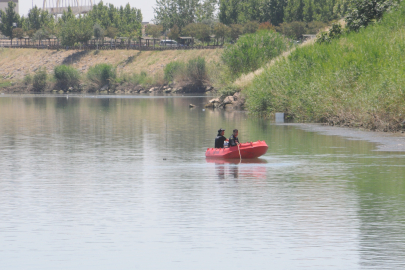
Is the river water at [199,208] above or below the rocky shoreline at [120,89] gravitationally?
below

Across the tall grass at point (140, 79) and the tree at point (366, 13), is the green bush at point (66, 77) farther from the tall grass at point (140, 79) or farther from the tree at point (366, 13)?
the tree at point (366, 13)

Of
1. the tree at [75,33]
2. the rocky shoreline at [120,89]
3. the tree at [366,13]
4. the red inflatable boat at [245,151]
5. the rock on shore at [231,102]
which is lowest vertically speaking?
the red inflatable boat at [245,151]

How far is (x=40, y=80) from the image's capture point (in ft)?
531

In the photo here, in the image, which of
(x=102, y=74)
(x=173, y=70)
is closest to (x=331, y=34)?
(x=173, y=70)

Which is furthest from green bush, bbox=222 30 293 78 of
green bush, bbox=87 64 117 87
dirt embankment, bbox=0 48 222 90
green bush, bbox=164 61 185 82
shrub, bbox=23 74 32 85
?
shrub, bbox=23 74 32 85

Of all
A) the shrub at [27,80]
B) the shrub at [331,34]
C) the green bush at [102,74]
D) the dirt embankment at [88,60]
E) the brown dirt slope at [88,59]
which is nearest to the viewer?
the shrub at [331,34]

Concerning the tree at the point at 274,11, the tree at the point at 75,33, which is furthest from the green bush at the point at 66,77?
the tree at the point at 274,11

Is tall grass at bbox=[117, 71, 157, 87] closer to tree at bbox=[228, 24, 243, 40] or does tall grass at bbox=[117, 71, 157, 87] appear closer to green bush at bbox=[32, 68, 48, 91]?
green bush at bbox=[32, 68, 48, 91]

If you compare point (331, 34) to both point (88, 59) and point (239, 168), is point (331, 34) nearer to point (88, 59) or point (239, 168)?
point (239, 168)

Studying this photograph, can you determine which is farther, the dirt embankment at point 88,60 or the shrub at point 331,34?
the dirt embankment at point 88,60

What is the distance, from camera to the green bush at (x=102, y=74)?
156m

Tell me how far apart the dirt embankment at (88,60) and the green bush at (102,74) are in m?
4.13

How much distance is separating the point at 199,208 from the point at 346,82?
32.4 metres

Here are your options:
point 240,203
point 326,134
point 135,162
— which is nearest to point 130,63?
point 326,134
